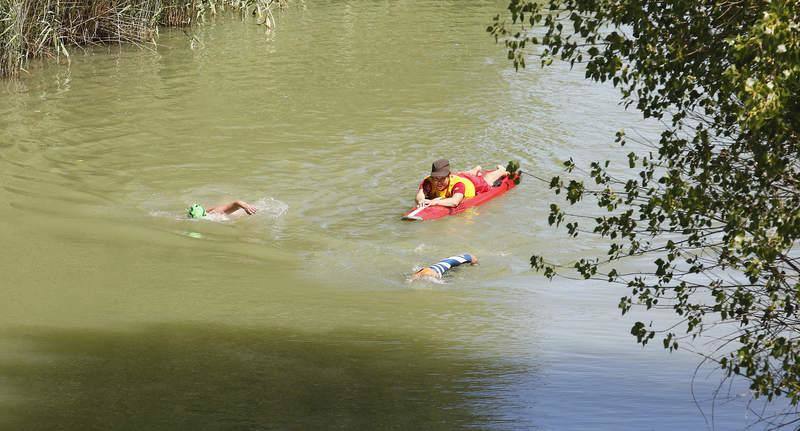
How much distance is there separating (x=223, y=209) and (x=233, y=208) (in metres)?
0.11

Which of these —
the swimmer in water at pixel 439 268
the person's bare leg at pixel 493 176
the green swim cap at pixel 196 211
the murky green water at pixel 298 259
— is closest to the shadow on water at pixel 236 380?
the murky green water at pixel 298 259

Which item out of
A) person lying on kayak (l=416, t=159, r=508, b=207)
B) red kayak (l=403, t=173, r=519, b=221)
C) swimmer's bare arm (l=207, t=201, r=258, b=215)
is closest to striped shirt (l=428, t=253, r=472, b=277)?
red kayak (l=403, t=173, r=519, b=221)

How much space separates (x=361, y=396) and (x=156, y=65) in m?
15.0

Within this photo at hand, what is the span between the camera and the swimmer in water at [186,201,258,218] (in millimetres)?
10586

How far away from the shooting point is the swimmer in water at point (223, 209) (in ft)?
34.7

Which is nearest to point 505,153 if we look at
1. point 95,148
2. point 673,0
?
point 95,148

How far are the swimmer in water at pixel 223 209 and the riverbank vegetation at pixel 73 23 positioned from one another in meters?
6.48

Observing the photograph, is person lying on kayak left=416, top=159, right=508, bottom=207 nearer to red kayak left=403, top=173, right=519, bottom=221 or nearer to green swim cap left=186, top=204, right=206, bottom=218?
red kayak left=403, top=173, right=519, bottom=221

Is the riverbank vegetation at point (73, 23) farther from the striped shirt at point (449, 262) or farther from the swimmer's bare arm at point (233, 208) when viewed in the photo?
the striped shirt at point (449, 262)

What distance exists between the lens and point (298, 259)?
31.7ft

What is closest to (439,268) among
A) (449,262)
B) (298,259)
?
(449,262)

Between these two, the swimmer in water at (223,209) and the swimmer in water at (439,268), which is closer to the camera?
the swimmer in water at (439,268)

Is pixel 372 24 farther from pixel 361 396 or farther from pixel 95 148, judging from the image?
pixel 361 396

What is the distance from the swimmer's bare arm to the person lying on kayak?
1905 millimetres
